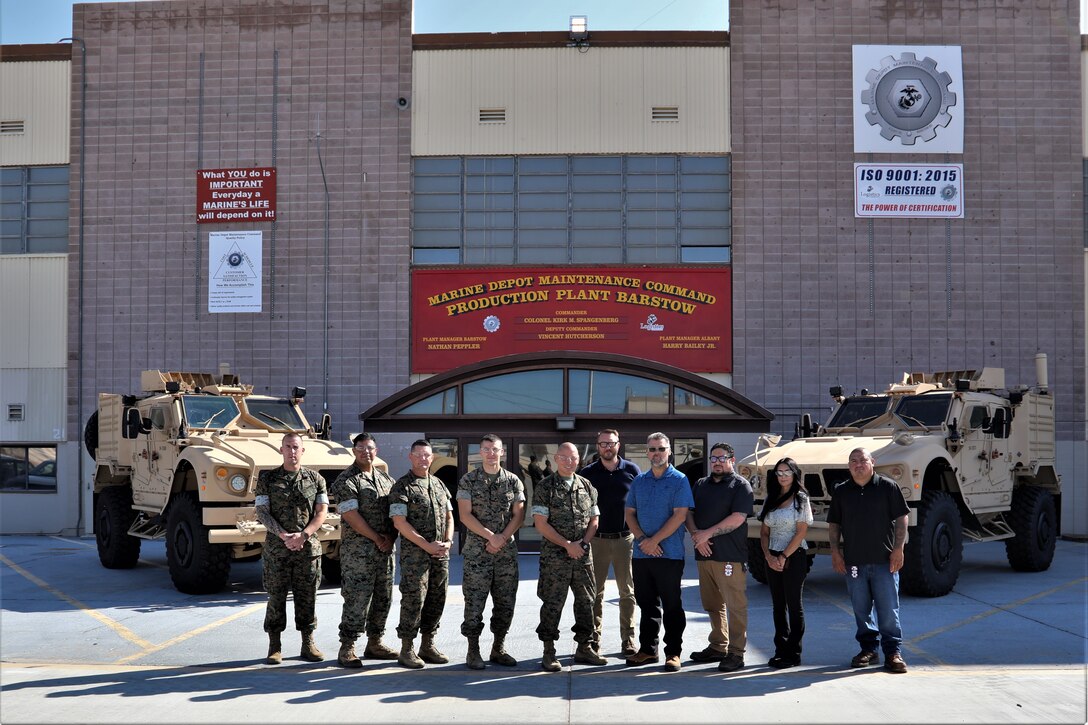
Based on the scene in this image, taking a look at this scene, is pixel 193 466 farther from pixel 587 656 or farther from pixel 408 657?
pixel 587 656

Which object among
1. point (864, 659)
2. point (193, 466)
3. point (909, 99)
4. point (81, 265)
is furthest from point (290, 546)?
point (909, 99)

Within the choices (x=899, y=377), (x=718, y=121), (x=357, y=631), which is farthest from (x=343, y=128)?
(x=357, y=631)

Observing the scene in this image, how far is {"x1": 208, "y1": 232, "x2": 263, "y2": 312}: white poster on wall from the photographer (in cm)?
1961

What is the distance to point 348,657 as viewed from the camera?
7.68 meters

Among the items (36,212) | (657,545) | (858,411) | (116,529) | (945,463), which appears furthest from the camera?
(36,212)

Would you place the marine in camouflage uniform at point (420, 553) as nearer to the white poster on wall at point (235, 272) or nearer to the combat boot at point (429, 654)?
the combat boot at point (429, 654)

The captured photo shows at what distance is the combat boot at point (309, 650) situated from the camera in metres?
7.95

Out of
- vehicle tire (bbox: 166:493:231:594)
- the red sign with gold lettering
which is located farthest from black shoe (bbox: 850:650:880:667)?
the red sign with gold lettering

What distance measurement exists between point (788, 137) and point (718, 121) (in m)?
1.28

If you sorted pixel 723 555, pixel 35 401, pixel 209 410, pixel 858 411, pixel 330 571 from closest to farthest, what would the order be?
pixel 723 555
pixel 330 571
pixel 209 410
pixel 858 411
pixel 35 401

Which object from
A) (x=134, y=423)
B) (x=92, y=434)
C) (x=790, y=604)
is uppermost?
(x=134, y=423)

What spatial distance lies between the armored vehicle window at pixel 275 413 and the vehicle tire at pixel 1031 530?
931 cm

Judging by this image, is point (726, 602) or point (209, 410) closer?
point (726, 602)

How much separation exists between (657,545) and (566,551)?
65 centimetres
